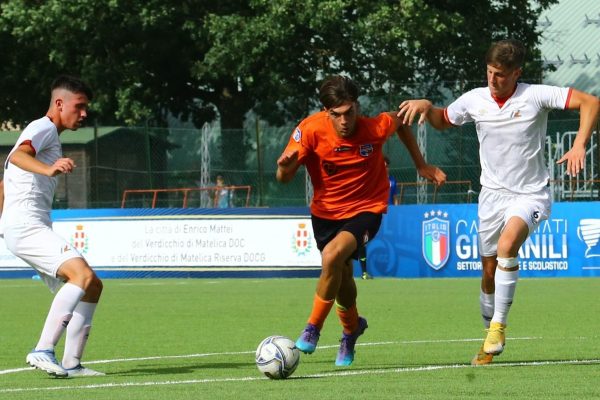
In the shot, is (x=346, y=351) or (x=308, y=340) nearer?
(x=308, y=340)

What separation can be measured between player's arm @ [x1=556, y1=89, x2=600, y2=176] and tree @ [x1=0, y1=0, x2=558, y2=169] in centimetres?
2389

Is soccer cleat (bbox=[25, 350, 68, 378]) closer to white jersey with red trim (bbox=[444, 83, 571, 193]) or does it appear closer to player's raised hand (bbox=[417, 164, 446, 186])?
player's raised hand (bbox=[417, 164, 446, 186])

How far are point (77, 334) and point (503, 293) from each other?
9.28 feet

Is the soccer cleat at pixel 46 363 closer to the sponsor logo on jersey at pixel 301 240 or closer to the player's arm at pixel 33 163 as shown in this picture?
the player's arm at pixel 33 163

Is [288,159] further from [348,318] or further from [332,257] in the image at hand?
[348,318]

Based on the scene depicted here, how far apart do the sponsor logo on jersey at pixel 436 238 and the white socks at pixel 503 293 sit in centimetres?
1497

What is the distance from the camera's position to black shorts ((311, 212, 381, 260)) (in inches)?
368

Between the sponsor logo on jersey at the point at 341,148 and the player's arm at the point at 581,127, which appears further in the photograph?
the sponsor logo on jersey at the point at 341,148

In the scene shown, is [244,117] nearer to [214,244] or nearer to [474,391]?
[214,244]

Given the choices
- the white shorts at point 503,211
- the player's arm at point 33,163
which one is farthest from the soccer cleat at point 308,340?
the player's arm at point 33,163

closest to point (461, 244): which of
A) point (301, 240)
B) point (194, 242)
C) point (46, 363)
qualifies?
point (301, 240)

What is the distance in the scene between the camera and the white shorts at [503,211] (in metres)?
9.36

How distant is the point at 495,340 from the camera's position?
8984 mm

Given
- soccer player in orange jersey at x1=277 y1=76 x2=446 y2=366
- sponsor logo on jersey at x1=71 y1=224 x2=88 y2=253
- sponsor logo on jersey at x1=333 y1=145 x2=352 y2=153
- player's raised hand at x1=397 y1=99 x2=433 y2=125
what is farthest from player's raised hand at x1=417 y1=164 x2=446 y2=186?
sponsor logo on jersey at x1=71 y1=224 x2=88 y2=253
